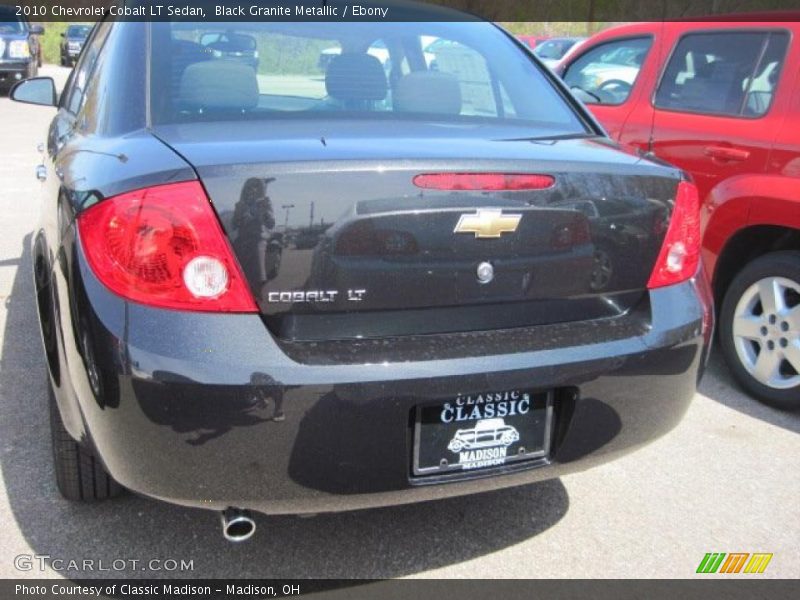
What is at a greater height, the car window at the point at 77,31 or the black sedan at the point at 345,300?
the black sedan at the point at 345,300

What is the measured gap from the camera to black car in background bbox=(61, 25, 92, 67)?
2933 centimetres

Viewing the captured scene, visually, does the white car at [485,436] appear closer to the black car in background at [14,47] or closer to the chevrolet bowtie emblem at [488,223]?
the chevrolet bowtie emblem at [488,223]

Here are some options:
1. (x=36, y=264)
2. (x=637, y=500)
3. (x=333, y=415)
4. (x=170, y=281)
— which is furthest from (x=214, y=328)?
(x=637, y=500)

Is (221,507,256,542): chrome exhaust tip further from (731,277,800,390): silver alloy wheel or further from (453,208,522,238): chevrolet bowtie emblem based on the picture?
(731,277,800,390): silver alloy wheel

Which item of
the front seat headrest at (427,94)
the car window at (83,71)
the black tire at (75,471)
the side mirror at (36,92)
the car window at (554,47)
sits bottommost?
the car window at (554,47)

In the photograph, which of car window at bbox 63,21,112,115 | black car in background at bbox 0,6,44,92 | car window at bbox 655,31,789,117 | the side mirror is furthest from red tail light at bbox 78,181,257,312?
black car in background at bbox 0,6,44,92

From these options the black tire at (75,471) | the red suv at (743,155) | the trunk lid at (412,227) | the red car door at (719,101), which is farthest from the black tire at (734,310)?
the black tire at (75,471)

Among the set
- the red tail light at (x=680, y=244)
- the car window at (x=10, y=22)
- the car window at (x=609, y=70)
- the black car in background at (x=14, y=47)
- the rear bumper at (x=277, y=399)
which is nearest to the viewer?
the rear bumper at (x=277, y=399)

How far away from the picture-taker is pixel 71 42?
101 feet

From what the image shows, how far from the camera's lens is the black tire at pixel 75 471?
103 inches

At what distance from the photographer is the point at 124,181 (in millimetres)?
2020

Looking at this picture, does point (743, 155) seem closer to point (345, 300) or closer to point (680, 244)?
point (680, 244)

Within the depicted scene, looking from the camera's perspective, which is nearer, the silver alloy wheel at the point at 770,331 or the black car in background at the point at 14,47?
the silver alloy wheel at the point at 770,331

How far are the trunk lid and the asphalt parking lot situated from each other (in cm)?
82
